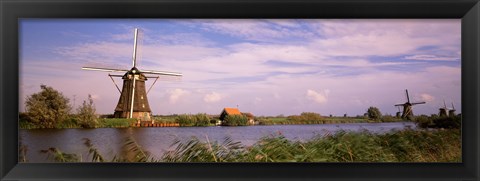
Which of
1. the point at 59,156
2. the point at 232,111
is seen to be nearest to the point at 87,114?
the point at 59,156

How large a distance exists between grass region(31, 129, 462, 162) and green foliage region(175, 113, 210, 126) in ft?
0.36

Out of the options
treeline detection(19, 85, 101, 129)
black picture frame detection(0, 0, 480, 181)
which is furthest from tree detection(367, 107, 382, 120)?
treeline detection(19, 85, 101, 129)

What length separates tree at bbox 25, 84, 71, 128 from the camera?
10.0 ft

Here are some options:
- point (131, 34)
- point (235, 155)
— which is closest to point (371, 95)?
point (235, 155)

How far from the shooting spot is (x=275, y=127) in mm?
3293

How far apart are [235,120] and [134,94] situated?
0.70 m

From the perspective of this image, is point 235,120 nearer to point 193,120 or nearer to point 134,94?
point 193,120

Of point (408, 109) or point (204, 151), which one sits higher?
point (408, 109)

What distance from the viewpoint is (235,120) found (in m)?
3.27

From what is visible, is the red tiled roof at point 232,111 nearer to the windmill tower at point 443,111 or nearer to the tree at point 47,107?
the tree at point 47,107

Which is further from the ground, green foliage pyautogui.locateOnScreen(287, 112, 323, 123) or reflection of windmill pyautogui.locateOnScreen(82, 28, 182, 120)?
reflection of windmill pyautogui.locateOnScreen(82, 28, 182, 120)

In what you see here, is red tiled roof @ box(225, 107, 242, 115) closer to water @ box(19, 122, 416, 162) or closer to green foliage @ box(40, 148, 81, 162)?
water @ box(19, 122, 416, 162)

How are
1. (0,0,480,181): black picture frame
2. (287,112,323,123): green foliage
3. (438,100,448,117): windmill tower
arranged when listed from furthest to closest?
(287,112,323,123): green foliage → (438,100,448,117): windmill tower → (0,0,480,181): black picture frame

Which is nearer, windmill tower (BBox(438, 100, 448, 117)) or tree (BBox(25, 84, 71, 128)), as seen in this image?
tree (BBox(25, 84, 71, 128))
